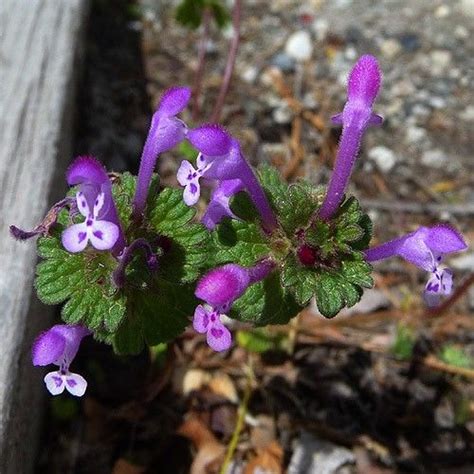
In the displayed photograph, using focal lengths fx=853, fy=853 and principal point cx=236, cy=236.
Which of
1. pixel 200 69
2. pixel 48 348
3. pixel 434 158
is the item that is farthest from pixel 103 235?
pixel 434 158

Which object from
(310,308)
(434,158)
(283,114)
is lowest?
(310,308)

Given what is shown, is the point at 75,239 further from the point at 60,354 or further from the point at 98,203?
the point at 60,354

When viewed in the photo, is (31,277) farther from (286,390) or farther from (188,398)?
(286,390)

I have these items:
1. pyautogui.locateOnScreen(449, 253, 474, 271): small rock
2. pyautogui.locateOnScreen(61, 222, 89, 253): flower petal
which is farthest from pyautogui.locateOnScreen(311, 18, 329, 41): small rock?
pyautogui.locateOnScreen(61, 222, 89, 253): flower petal

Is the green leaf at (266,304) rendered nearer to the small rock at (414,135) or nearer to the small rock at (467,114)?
the small rock at (414,135)

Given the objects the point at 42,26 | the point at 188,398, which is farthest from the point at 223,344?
the point at 42,26

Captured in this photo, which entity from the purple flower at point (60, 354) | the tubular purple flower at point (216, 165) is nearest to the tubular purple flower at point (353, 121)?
the tubular purple flower at point (216, 165)

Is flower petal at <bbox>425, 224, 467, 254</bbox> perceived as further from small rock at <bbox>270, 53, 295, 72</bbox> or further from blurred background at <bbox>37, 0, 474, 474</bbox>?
small rock at <bbox>270, 53, 295, 72</bbox>
